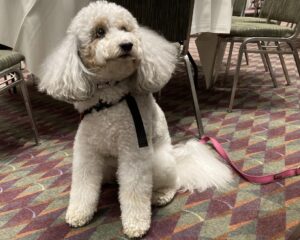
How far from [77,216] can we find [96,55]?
536 millimetres

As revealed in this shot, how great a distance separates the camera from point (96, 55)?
3.40 feet

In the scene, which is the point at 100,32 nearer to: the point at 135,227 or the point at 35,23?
the point at 135,227

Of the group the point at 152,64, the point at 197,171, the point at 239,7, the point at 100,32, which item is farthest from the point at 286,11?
the point at 100,32

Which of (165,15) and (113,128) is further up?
(165,15)

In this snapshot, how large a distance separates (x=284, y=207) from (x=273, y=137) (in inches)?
25.8

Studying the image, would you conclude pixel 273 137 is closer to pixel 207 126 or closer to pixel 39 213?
pixel 207 126

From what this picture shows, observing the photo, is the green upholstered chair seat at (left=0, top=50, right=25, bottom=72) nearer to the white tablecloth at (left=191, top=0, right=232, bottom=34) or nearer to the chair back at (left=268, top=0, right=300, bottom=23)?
the white tablecloth at (left=191, top=0, right=232, bottom=34)

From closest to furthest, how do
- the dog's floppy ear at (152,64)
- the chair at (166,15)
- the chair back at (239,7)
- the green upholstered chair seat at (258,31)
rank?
the dog's floppy ear at (152,64), the chair at (166,15), the green upholstered chair seat at (258,31), the chair back at (239,7)

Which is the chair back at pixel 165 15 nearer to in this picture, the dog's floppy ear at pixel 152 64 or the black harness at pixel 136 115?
the dog's floppy ear at pixel 152 64

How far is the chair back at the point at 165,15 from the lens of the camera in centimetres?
158

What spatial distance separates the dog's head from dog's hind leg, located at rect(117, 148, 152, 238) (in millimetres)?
229

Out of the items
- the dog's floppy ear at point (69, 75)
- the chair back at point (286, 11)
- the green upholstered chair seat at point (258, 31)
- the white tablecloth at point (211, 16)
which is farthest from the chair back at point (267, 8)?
the dog's floppy ear at point (69, 75)

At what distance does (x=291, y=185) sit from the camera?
1429 millimetres

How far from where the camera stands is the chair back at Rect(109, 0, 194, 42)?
158 cm
